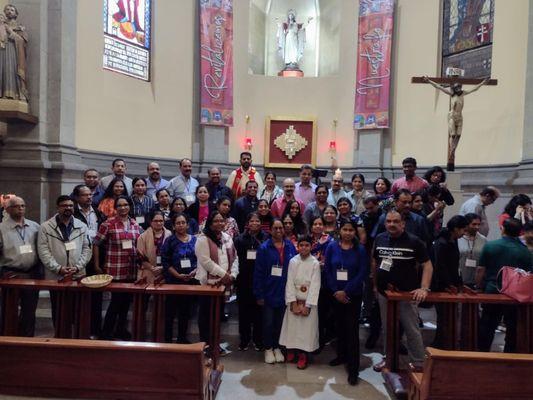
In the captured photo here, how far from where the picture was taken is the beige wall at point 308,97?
333 inches

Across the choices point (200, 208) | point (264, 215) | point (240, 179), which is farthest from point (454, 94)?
point (200, 208)

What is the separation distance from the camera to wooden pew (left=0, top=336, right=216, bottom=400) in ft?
9.83

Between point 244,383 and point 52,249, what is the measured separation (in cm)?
227

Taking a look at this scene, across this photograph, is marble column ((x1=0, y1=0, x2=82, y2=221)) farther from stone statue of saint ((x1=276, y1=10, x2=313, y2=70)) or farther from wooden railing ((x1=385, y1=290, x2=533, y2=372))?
stone statue of saint ((x1=276, y1=10, x2=313, y2=70))

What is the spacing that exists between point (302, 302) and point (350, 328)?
510 mm

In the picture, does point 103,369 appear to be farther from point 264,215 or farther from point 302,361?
point 264,215

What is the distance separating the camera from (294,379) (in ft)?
13.4

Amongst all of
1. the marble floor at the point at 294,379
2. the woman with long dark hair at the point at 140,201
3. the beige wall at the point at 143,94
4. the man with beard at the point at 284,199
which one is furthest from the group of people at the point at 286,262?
the beige wall at the point at 143,94

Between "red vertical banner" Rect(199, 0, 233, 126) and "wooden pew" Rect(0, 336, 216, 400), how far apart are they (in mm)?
7844

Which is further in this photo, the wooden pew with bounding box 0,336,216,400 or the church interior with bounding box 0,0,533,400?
the church interior with bounding box 0,0,533,400

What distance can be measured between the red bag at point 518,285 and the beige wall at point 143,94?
23.6 ft

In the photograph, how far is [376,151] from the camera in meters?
10.5

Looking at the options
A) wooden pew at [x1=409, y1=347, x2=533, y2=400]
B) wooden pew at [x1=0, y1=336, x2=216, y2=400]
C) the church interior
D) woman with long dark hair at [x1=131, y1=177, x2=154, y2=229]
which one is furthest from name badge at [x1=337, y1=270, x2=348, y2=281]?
woman with long dark hair at [x1=131, y1=177, x2=154, y2=229]

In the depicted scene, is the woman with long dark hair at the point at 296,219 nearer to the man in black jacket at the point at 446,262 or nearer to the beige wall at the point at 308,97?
the man in black jacket at the point at 446,262
